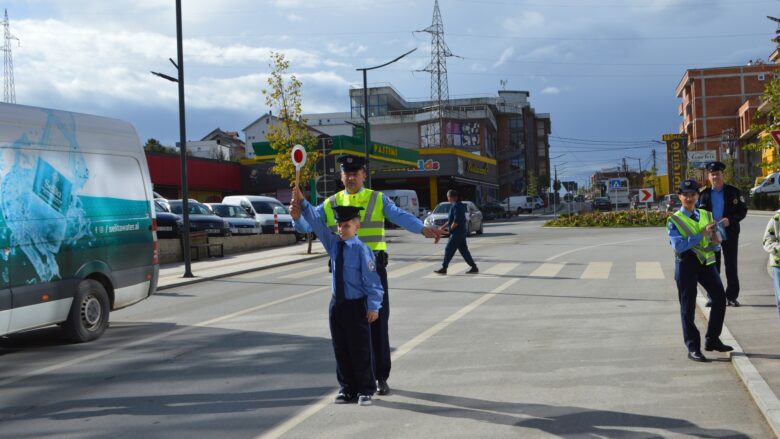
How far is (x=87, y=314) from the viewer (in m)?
9.30

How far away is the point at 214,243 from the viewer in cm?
2520

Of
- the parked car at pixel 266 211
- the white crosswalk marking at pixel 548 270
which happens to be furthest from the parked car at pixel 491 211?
the white crosswalk marking at pixel 548 270

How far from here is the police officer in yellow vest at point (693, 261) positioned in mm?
6922

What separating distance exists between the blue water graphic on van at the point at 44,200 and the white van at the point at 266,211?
23.0 m

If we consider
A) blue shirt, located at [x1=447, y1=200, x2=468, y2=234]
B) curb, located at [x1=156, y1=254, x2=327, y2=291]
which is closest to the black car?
Result: curb, located at [x1=156, y1=254, x2=327, y2=291]

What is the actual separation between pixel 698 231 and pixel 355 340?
3298mm

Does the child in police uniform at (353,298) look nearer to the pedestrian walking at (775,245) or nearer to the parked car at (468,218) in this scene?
the pedestrian walking at (775,245)

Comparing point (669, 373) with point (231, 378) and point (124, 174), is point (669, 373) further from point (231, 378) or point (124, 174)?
point (124, 174)

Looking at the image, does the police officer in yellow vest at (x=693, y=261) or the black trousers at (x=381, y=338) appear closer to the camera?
the black trousers at (x=381, y=338)

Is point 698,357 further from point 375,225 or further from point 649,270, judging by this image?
point 649,270

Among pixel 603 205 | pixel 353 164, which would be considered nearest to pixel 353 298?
pixel 353 164

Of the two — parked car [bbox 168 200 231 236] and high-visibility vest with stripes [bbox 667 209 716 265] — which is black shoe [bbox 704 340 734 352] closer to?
high-visibility vest with stripes [bbox 667 209 716 265]

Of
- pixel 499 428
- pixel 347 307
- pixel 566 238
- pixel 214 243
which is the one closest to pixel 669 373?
pixel 499 428

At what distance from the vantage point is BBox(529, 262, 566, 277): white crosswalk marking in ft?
52.5
